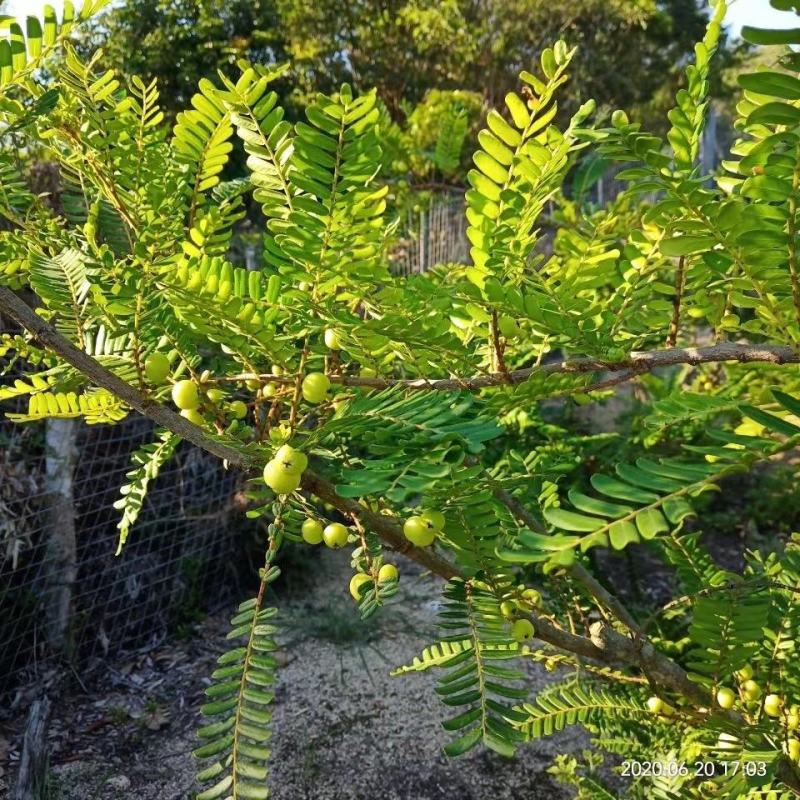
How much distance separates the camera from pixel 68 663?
7.23 feet

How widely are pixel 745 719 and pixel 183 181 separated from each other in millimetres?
901

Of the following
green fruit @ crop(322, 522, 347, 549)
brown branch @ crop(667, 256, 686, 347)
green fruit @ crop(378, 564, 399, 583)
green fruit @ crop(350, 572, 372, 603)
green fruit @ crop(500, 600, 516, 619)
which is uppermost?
brown branch @ crop(667, 256, 686, 347)

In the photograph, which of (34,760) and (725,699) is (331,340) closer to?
(725,699)

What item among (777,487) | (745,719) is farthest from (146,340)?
(777,487)

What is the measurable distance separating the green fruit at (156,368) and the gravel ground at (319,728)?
3.14 ft

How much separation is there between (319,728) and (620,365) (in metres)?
1.81

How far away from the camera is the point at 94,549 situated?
Answer: 2.37 meters

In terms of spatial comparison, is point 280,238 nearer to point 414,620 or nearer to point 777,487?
point 414,620

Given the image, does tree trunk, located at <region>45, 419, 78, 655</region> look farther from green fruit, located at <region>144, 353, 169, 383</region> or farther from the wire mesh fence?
green fruit, located at <region>144, 353, 169, 383</region>

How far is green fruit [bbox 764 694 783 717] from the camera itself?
847 mm

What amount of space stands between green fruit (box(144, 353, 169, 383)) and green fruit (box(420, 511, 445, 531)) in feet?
0.74

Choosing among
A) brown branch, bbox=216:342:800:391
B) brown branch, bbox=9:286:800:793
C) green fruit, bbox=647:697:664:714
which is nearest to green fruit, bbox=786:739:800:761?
brown branch, bbox=9:286:800:793

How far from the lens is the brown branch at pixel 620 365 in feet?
1.54

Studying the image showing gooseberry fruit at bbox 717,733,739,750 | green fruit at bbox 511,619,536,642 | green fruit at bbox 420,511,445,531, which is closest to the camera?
green fruit at bbox 420,511,445,531
